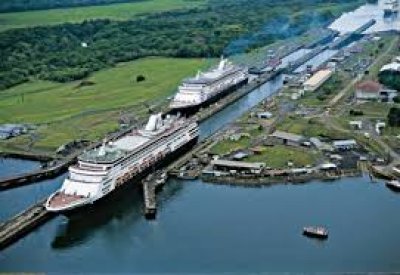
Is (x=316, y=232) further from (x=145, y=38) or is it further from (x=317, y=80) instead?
(x=145, y=38)

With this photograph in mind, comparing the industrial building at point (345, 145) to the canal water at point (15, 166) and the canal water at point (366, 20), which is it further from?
the canal water at point (366, 20)

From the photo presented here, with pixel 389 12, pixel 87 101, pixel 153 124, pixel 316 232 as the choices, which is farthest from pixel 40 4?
pixel 316 232

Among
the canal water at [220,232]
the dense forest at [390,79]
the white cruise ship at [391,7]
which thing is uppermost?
the white cruise ship at [391,7]

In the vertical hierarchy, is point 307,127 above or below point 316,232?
above

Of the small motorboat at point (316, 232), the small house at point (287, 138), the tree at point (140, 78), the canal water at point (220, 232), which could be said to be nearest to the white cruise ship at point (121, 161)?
the canal water at point (220, 232)

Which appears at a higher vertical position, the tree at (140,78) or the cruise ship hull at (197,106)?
the tree at (140,78)

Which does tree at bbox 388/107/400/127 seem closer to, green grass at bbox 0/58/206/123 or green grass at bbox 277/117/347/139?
green grass at bbox 277/117/347/139
